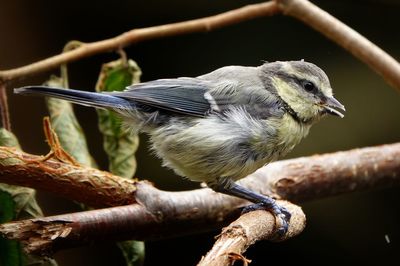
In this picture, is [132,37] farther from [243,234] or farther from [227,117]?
[243,234]

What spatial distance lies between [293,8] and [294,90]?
0.58m

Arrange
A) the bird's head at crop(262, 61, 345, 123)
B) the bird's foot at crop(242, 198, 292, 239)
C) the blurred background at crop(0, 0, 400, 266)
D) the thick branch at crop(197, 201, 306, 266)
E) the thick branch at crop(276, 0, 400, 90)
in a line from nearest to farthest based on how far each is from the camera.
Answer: the thick branch at crop(197, 201, 306, 266)
the bird's foot at crop(242, 198, 292, 239)
the bird's head at crop(262, 61, 345, 123)
the thick branch at crop(276, 0, 400, 90)
the blurred background at crop(0, 0, 400, 266)

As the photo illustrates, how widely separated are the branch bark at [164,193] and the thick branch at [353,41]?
305 mm

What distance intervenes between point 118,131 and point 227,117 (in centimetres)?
46

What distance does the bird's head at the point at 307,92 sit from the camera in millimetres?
2156

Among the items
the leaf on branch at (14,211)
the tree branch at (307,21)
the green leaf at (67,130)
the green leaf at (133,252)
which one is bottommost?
the green leaf at (133,252)

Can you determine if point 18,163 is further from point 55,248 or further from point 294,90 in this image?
point 294,90

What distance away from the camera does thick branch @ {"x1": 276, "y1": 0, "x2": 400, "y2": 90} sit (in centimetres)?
255

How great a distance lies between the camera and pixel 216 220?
7.43 ft

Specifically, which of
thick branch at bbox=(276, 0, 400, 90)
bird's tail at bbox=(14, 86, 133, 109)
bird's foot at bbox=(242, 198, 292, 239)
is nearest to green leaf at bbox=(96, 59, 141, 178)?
bird's tail at bbox=(14, 86, 133, 109)

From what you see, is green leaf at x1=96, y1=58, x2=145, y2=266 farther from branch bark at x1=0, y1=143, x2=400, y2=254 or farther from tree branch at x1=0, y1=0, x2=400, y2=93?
branch bark at x1=0, y1=143, x2=400, y2=254

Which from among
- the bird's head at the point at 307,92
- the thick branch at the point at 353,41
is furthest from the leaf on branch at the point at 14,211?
the thick branch at the point at 353,41

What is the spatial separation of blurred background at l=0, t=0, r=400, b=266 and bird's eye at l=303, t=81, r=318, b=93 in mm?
1435

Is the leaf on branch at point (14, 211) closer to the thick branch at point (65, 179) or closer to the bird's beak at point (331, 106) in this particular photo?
the thick branch at point (65, 179)
